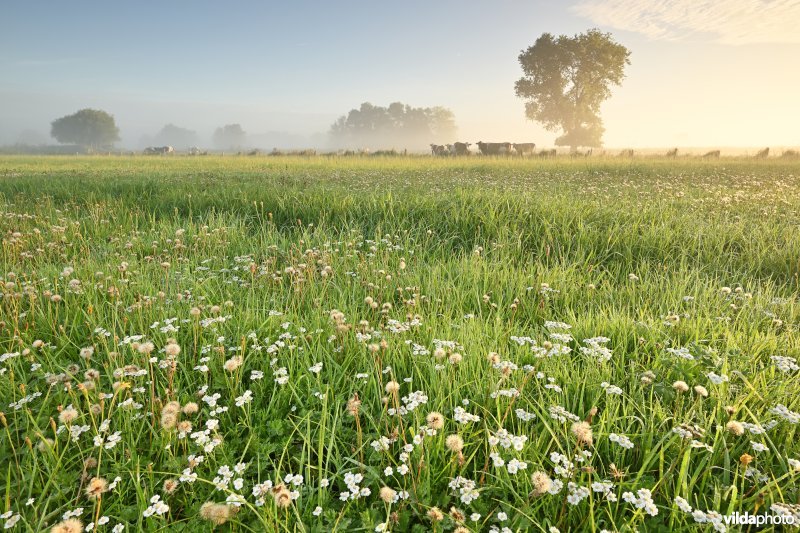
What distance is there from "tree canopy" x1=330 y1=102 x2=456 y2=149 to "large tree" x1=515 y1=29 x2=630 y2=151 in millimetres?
106927

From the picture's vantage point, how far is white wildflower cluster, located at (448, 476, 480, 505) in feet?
6.04

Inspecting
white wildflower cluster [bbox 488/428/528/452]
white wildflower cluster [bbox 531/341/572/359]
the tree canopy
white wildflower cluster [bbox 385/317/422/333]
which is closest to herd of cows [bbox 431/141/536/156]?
white wildflower cluster [bbox 385/317/422/333]

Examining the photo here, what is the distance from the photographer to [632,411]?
7.99 ft

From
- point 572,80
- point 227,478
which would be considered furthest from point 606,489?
point 572,80

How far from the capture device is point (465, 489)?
1.88m

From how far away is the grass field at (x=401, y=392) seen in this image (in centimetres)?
195

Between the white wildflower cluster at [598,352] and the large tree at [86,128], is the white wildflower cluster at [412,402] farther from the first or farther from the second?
the large tree at [86,128]

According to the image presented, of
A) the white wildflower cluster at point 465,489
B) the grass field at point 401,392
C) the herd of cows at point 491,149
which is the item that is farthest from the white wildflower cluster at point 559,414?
the herd of cows at point 491,149

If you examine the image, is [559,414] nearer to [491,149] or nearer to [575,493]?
[575,493]

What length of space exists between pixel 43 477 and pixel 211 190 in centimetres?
926

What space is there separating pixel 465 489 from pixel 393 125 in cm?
17823

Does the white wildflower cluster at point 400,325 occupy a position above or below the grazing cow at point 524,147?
below

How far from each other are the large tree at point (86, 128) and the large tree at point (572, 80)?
130544 mm

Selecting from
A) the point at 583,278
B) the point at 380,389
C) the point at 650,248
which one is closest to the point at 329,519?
the point at 380,389
